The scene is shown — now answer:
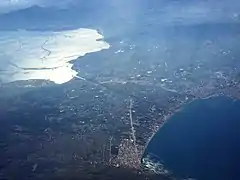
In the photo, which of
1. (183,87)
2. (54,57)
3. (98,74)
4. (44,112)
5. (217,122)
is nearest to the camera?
(217,122)

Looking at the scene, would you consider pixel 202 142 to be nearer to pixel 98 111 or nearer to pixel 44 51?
pixel 98 111

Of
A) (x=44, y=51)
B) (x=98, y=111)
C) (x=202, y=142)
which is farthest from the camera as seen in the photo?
(x=44, y=51)

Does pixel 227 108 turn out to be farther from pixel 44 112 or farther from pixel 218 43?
pixel 218 43

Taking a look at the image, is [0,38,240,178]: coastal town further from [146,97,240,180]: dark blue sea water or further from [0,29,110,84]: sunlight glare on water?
[0,29,110,84]: sunlight glare on water

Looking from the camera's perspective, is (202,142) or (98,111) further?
(98,111)

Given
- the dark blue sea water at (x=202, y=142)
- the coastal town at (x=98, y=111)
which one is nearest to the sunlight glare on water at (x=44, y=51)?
the coastal town at (x=98, y=111)

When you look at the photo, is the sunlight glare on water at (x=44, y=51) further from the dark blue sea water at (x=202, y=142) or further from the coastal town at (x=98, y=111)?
the dark blue sea water at (x=202, y=142)

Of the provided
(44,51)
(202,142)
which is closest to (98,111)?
(202,142)

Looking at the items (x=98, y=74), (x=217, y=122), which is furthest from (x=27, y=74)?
(x=217, y=122)
